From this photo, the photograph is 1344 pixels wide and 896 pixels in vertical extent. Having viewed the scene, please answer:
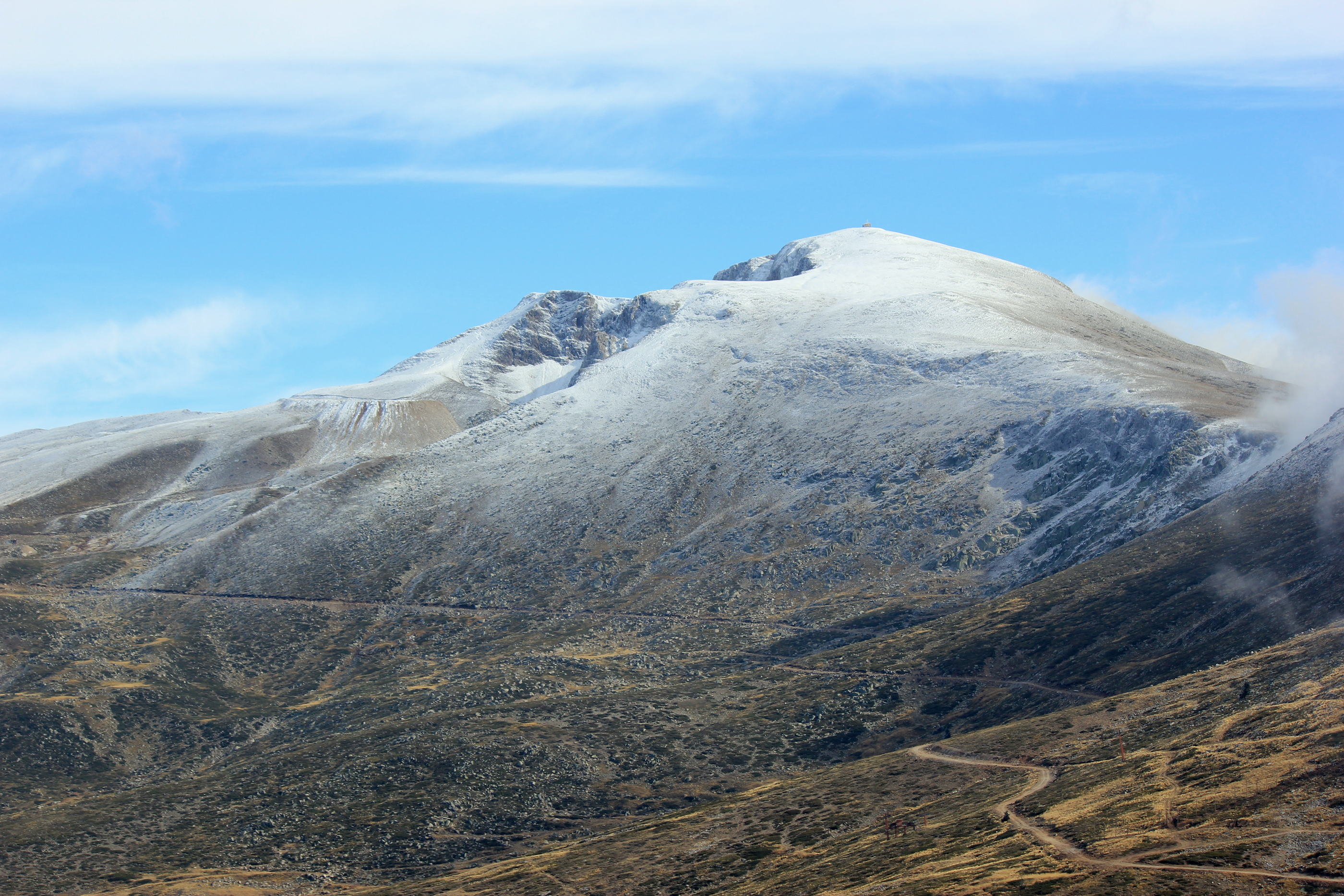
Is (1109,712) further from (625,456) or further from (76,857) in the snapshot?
(625,456)

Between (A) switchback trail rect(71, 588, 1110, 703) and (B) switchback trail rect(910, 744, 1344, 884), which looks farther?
(A) switchback trail rect(71, 588, 1110, 703)

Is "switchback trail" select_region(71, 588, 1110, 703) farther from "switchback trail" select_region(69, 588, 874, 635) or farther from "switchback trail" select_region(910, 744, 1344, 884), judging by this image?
"switchback trail" select_region(910, 744, 1344, 884)

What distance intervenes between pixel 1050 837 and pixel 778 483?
101 metres

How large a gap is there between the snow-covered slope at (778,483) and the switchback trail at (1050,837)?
49.4m

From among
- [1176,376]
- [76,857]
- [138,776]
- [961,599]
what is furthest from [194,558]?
[1176,376]

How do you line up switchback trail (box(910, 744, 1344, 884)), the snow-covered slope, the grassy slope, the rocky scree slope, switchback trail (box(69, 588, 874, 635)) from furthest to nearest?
the snow-covered slope < switchback trail (box(69, 588, 874, 635)) < the rocky scree slope < the grassy slope < switchback trail (box(910, 744, 1344, 884))

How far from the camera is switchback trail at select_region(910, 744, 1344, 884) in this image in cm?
3400

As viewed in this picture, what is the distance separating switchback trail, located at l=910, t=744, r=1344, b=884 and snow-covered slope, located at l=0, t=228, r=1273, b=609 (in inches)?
1944

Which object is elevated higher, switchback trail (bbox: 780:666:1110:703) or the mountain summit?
the mountain summit

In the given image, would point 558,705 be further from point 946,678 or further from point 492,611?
point 492,611

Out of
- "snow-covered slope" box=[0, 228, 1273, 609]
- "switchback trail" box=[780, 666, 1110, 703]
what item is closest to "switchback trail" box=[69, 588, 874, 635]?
"snow-covered slope" box=[0, 228, 1273, 609]

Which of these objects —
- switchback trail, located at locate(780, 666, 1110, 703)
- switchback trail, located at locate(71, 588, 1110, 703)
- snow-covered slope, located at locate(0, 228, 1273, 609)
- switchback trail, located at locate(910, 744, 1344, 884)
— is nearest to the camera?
switchback trail, located at locate(910, 744, 1344, 884)

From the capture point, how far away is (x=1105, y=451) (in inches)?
5032

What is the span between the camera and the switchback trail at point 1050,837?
34.0 m
